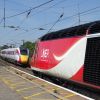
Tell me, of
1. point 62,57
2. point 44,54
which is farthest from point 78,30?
point 44,54

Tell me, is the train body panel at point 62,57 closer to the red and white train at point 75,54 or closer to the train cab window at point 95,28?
the red and white train at point 75,54

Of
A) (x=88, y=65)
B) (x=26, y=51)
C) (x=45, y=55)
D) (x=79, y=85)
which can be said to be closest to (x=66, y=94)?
(x=79, y=85)

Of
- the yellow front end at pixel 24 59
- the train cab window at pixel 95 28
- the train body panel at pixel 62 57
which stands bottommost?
the yellow front end at pixel 24 59

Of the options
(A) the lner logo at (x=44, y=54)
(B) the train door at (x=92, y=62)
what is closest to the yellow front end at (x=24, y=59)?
(A) the lner logo at (x=44, y=54)

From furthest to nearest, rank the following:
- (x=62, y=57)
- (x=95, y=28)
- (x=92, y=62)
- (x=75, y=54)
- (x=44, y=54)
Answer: (x=44, y=54) → (x=62, y=57) → (x=75, y=54) → (x=95, y=28) → (x=92, y=62)

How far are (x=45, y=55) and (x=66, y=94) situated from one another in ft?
21.9

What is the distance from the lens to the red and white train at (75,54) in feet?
42.5

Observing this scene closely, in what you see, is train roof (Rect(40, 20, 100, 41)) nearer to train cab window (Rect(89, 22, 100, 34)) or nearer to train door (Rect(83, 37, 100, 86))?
train cab window (Rect(89, 22, 100, 34))

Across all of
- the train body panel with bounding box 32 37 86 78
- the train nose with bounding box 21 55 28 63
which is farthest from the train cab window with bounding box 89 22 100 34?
the train nose with bounding box 21 55 28 63

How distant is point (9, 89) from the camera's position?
16.9 metres

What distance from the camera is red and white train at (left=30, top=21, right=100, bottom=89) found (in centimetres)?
1295

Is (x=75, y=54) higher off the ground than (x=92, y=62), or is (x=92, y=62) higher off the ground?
(x=75, y=54)

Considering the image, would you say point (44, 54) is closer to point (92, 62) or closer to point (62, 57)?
point (62, 57)

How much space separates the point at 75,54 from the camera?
49.2 ft
